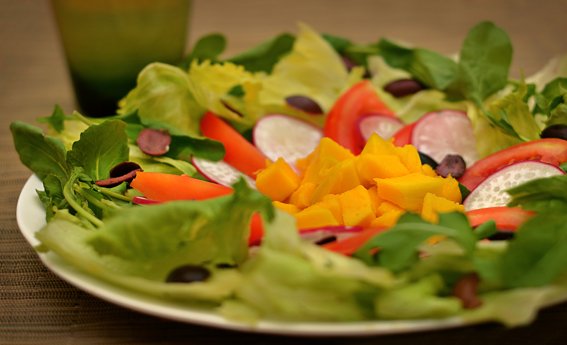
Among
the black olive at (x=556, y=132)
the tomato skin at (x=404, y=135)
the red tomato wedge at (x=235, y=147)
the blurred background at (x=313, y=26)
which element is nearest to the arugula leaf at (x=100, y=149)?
the red tomato wedge at (x=235, y=147)

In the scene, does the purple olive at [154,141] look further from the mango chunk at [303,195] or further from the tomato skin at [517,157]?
the tomato skin at [517,157]

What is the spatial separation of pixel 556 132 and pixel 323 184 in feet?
2.20

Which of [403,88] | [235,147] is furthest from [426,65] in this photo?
[235,147]

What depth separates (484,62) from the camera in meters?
2.49

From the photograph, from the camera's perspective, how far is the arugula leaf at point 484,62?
2.46 metres

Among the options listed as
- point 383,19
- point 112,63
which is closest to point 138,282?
point 112,63

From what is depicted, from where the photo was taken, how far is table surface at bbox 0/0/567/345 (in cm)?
160

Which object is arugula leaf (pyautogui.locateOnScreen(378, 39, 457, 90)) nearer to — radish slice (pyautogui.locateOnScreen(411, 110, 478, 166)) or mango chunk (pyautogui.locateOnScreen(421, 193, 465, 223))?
radish slice (pyautogui.locateOnScreen(411, 110, 478, 166))

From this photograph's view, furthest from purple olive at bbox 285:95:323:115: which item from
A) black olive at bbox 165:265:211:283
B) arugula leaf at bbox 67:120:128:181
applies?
black olive at bbox 165:265:211:283

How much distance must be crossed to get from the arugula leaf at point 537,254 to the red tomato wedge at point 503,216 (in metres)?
0.16

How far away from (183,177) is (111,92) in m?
1.05

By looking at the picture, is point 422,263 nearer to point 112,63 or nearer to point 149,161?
point 149,161

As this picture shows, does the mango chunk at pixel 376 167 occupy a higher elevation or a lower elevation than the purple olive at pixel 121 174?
higher

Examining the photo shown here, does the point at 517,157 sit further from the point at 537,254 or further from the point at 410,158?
the point at 537,254
